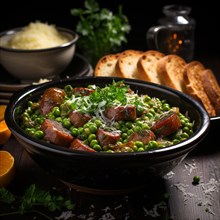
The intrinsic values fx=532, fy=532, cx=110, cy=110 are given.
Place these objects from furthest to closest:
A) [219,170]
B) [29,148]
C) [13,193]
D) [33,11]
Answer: [33,11] < [219,170] < [13,193] < [29,148]

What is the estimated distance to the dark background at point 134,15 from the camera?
7355 millimetres

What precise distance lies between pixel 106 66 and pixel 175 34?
3.73 feet

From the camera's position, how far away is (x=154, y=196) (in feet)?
13.1

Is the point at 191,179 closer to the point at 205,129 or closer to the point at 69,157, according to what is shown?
the point at 205,129

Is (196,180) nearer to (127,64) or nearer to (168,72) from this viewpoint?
(168,72)

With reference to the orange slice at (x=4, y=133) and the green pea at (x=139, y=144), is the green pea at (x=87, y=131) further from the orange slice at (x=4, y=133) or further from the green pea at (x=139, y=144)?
the orange slice at (x=4, y=133)

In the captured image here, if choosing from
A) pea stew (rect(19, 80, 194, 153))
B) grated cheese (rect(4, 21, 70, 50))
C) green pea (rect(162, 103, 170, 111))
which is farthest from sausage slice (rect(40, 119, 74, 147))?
grated cheese (rect(4, 21, 70, 50))

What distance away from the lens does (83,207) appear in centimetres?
387

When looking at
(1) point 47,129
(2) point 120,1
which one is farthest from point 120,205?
(2) point 120,1

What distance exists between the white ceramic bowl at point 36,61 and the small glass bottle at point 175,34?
1101mm

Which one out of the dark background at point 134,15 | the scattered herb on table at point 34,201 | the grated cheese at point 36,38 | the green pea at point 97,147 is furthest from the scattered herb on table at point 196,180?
the dark background at point 134,15

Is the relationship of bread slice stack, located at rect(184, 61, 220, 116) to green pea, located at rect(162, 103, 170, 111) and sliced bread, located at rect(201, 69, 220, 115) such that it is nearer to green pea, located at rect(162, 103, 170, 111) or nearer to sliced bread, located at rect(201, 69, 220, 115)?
sliced bread, located at rect(201, 69, 220, 115)

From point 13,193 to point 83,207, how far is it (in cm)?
59

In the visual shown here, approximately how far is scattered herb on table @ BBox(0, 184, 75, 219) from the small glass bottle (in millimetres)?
3059
